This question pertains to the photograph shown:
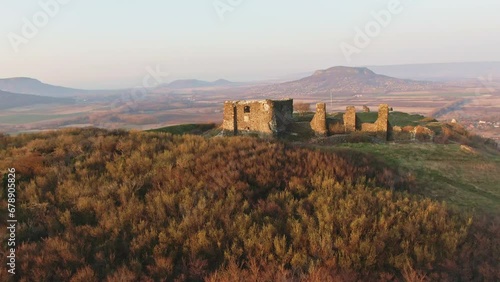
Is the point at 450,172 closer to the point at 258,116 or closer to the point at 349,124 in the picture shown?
the point at 349,124

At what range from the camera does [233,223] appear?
6.96 metres

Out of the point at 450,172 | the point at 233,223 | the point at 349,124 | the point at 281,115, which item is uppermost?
the point at 281,115

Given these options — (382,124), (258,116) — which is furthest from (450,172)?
(258,116)

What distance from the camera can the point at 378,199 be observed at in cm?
809

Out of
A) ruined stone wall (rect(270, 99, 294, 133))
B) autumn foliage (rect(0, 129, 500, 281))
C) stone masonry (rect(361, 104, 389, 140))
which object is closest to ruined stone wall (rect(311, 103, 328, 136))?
ruined stone wall (rect(270, 99, 294, 133))

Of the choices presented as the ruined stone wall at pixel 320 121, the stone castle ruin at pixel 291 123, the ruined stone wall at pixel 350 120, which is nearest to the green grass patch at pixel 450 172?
the stone castle ruin at pixel 291 123

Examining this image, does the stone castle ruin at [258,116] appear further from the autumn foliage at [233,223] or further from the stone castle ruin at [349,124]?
the autumn foliage at [233,223]

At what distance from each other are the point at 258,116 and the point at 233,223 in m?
17.8

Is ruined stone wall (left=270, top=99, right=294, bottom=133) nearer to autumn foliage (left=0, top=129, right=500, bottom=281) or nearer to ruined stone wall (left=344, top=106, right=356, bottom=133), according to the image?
A: ruined stone wall (left=344, top=106, right=356, bottom=133)

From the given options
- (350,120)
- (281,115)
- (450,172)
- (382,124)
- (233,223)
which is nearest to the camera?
(233,223)

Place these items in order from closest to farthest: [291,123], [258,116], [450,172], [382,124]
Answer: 1. [450,172]
2. [382,124]
3. [258,116]
4. [291,123]

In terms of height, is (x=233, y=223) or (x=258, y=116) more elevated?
(x=258, y=116)

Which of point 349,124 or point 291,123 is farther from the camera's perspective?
point 291,123

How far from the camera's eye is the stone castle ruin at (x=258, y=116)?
933 inches
